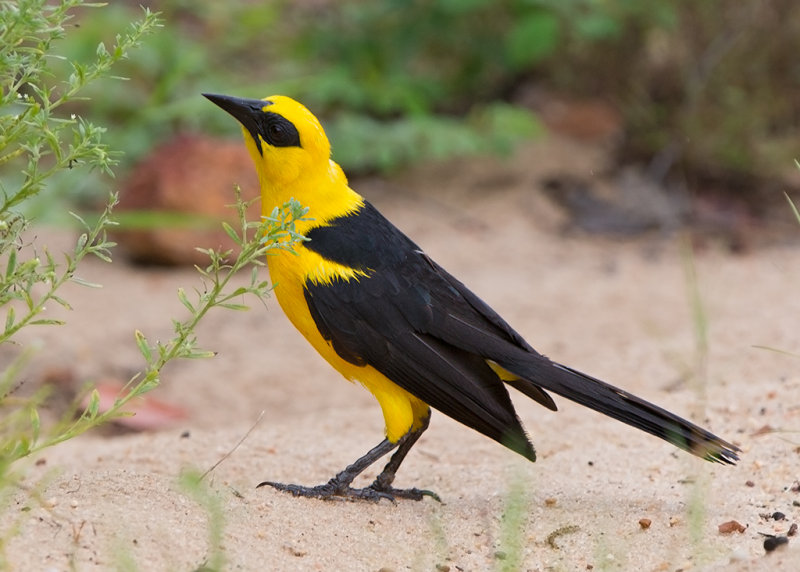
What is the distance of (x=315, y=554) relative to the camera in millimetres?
3098

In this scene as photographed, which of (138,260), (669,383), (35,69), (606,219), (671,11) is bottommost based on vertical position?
→ (138,260)

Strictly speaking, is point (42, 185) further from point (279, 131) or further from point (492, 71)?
point (492, 71)

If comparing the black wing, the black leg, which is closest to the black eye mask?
the black wing

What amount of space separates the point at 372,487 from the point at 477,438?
1.04 m

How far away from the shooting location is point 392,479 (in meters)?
3.95

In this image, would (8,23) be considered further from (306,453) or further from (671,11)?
(671,11)

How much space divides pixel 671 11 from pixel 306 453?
4.79m

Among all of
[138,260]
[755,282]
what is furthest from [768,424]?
[138,260]

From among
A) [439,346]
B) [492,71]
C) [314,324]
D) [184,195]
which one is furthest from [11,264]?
[492,71]

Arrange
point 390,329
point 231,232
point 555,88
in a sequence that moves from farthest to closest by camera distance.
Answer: point 555,88, point 390,329, point 231,232

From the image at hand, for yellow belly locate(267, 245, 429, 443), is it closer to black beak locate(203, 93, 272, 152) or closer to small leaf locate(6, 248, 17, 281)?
black beak locate(203, 93, 272, 152)

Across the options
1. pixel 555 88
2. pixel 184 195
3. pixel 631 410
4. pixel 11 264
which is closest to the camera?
pixel 11 264

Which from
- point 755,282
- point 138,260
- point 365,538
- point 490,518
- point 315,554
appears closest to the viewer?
point 315,554

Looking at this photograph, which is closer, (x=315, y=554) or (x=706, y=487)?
(x=315, y=554)
